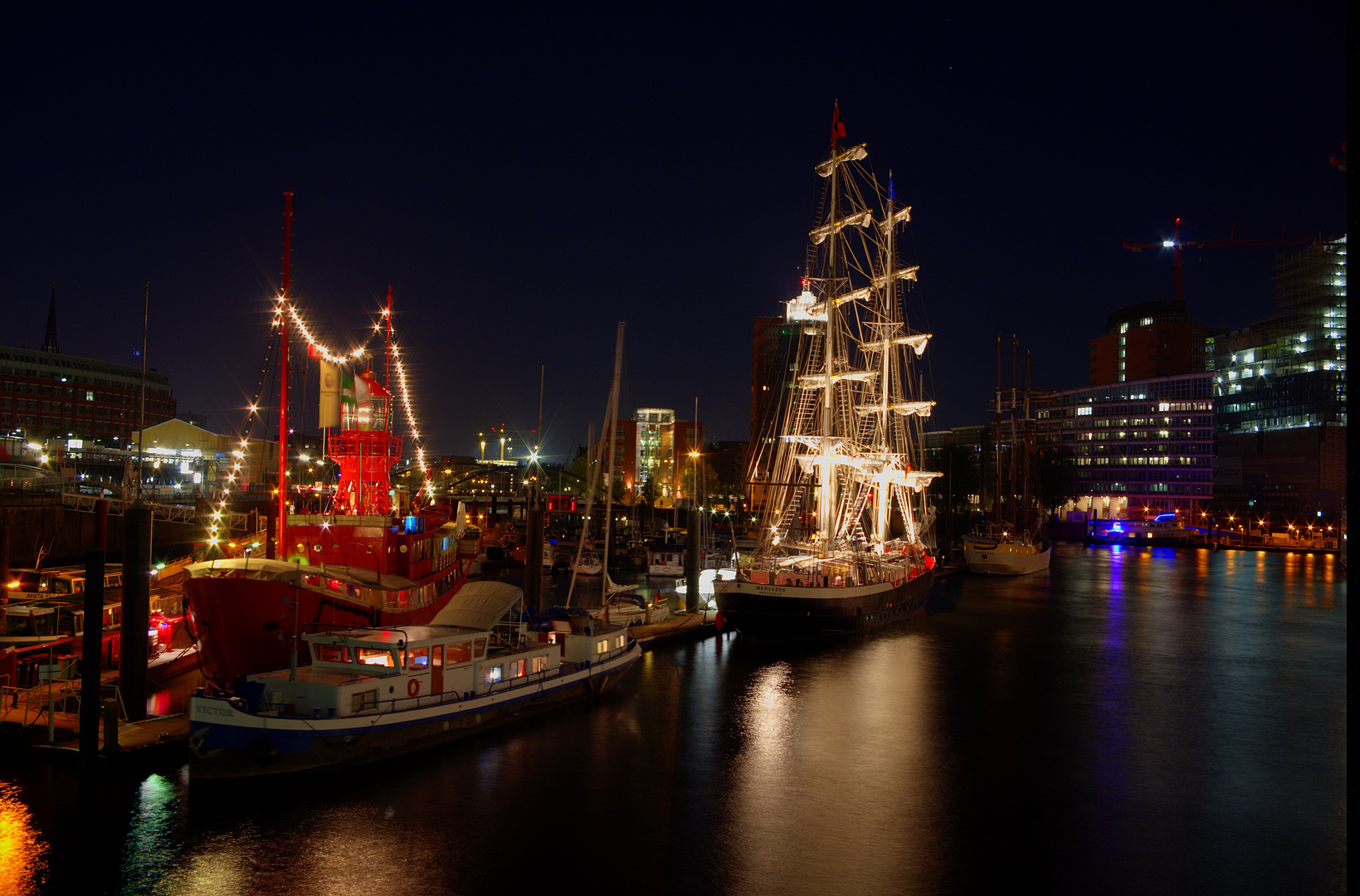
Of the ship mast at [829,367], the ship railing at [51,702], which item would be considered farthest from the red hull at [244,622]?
the ship mast at [829,367]

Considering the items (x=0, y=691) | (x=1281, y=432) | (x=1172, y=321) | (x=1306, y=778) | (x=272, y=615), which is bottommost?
(x=1306, y=778)

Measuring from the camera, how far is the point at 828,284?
45.8m

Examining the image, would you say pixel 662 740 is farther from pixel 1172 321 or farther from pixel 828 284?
pixel 1172 321

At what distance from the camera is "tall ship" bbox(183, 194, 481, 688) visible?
2048 cm

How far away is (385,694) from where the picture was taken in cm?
1950

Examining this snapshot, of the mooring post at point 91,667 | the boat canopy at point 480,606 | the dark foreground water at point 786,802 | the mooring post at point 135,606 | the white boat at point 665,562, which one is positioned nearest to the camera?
the dark foreground water at point 786,802

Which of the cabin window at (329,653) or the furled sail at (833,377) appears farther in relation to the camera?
the furled sail at (833,377)

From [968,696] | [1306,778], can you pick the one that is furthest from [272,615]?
[1306,778]

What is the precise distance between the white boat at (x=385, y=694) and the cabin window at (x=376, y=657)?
2cm

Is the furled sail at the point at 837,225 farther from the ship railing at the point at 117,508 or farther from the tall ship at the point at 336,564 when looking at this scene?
the ship railing at the point at 117,508

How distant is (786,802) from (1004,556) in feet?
193

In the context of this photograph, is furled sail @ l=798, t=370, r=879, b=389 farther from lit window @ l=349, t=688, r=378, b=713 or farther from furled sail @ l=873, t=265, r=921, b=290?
lit window @ l=349, t=688, r=378, b=713

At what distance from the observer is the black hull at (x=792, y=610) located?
3525 centimetres

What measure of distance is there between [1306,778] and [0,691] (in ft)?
104
